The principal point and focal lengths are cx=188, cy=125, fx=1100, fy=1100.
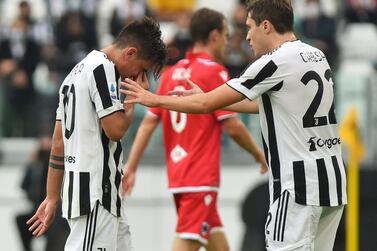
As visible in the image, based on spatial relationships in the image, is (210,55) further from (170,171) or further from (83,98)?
(83,98)

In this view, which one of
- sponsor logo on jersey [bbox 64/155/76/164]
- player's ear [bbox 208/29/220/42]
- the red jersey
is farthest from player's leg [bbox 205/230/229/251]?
sponsor logo on jersey [bbox 64/155/76/164]

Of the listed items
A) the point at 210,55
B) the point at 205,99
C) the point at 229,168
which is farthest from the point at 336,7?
the point at 205,99

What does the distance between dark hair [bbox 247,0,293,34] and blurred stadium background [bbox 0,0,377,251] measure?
5336 mm

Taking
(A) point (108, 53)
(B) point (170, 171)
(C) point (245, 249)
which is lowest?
(C) point (245, 249)

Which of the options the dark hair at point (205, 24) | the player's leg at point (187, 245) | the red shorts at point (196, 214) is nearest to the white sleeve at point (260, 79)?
the dark hair at point (205, 24)

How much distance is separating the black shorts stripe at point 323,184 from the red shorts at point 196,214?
238cm

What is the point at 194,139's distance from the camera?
9617 millimetres

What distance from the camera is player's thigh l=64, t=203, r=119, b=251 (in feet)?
24.0

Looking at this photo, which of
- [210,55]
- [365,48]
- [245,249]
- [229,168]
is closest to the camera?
[210,55]

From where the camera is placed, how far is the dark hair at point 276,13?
743 cm

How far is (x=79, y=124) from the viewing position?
24.0 ft

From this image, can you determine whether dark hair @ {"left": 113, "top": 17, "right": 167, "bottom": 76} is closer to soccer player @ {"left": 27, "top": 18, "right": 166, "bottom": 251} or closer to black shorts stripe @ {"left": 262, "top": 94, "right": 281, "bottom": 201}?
soccer player @ {"left": 27, "top": 18, "right": 166, "bottom": 251}

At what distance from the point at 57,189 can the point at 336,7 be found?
40.6 ft

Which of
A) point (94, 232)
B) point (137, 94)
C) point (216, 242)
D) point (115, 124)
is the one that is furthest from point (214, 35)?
point (94, 232)
